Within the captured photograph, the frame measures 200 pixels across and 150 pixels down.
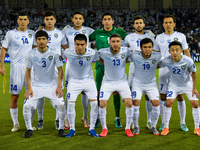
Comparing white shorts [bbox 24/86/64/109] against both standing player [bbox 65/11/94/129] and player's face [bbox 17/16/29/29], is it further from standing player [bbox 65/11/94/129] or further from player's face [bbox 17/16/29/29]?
player's face [bbox 17/16/29/29]

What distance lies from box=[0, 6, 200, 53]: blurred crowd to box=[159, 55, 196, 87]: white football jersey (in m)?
21.3

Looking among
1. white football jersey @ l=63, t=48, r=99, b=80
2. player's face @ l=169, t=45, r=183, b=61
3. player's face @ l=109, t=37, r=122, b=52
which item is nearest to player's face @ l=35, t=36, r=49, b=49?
white football jersey @ l=63, t=48, r=99, b=80

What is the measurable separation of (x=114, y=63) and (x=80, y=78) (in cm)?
68

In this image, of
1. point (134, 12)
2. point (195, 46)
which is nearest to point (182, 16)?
point (134, 12)

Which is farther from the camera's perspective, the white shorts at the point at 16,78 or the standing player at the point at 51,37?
the standing player at the point at 51,37

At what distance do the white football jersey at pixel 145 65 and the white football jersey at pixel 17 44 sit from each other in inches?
80.3

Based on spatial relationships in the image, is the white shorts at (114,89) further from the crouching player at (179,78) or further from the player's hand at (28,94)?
the player's hand at (28,94)

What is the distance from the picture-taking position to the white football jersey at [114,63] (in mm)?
4742

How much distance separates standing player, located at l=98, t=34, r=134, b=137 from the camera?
4660mm

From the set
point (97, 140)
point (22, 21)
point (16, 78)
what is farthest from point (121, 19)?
point (97, 140)

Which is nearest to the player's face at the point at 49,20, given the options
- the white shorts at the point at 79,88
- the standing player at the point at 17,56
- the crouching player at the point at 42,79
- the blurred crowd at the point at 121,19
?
the standing player at the point at 17,56

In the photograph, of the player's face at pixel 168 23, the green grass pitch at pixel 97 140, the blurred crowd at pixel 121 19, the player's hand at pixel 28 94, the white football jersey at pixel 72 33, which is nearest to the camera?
the green grass pitch at pixel 97 140

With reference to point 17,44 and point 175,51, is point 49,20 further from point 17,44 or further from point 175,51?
point 175,51

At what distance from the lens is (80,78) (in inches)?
186
